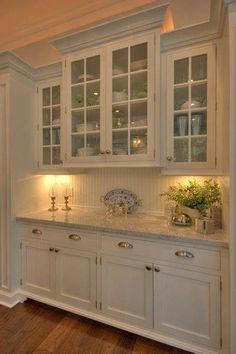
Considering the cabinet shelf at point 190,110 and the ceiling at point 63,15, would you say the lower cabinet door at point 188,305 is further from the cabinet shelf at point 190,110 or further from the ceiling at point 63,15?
the ceiling at point 63,15

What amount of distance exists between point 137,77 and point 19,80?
1.20 meters

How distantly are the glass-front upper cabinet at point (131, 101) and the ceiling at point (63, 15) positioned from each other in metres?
0.28

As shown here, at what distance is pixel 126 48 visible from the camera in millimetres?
1734

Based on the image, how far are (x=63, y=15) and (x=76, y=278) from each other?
226 centimetres

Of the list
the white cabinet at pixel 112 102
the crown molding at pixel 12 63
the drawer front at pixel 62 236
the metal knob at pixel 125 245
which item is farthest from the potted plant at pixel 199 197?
the crown molding at pixel 12 63

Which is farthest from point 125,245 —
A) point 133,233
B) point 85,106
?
point 85,106

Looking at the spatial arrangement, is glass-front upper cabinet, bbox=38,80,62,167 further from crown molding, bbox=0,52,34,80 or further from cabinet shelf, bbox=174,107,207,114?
cabinet shelf, bbox=174,107,207,114

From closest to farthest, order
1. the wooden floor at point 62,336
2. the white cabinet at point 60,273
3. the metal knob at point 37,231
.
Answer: the wooden floor at point 62,336 → the white cabinet at point 60,273 → the metal knob at point 37,231

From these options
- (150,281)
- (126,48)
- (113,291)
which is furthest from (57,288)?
(126,48)

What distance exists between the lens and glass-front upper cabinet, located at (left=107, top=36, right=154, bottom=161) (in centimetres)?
166

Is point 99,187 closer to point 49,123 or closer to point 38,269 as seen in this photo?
point 49,123

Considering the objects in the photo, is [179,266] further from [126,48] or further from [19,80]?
[19,80]

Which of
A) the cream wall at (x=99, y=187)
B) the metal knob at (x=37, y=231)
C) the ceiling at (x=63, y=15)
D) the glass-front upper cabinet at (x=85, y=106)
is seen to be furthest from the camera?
the cream wall at (x=99, y=187)

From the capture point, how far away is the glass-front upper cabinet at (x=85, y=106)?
1855 millimetres
